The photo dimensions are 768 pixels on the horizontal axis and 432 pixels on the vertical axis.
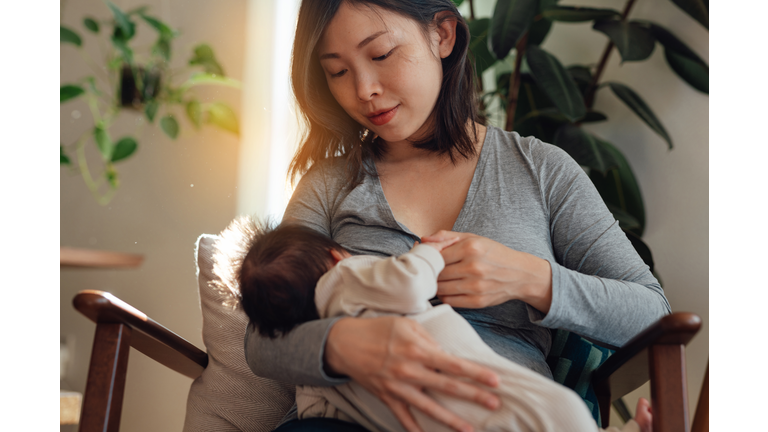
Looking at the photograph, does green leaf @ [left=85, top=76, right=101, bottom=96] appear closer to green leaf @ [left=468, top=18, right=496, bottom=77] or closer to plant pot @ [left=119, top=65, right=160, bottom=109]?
plant pot @ [left=119, top=65, right=160, bottom=109]

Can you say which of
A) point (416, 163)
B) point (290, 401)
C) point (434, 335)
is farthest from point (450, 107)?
point (290, 401)

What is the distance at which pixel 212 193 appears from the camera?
6.36ft

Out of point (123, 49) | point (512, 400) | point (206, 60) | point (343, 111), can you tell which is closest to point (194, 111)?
point (206, 60)

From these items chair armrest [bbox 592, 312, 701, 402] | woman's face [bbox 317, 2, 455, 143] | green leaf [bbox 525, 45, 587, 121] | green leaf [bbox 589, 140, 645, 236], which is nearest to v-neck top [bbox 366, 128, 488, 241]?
woman's face [bbox 317, 2, 455, 143]

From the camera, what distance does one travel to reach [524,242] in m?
0.98

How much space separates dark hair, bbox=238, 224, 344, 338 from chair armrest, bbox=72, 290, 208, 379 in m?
0.21

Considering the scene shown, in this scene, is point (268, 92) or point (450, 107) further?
point (268, 92)

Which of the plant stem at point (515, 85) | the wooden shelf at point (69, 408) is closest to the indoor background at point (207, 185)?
the wooden shelf at point (69, 408)

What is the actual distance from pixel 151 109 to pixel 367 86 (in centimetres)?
119

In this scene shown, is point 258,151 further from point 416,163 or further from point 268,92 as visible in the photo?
point 416,163

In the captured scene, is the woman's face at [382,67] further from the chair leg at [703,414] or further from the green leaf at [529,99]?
the green leaf at [529,99]

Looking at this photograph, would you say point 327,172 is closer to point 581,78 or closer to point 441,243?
point 441,243

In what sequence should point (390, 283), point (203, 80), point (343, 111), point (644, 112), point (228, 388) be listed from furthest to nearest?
point (203, 80) < point (644, 112) < point (343, 111) < point (228, 388) < point (390, 283)

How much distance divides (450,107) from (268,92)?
1.09 meters
